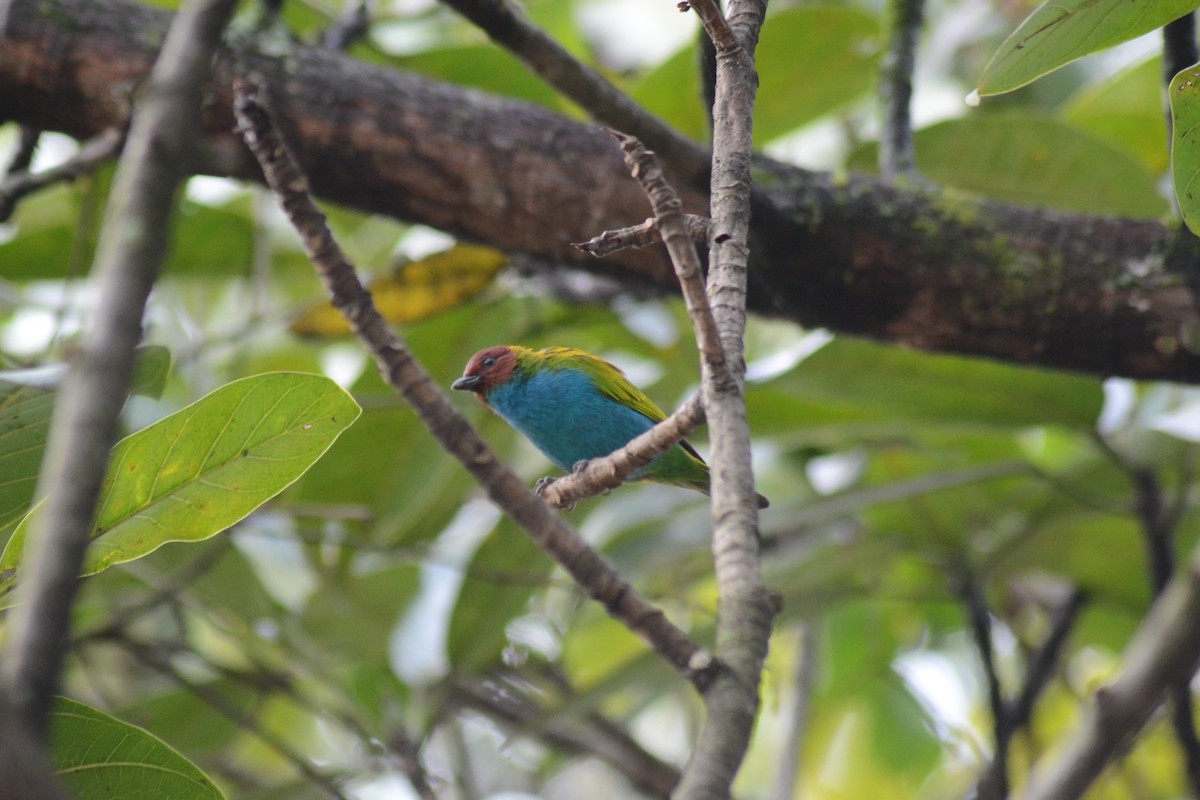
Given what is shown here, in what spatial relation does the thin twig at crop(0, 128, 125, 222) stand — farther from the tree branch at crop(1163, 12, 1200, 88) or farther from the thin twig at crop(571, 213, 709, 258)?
the tree branch at crop(1163, 12, 1200, 88)

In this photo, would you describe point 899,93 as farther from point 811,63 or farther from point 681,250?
point 681,250

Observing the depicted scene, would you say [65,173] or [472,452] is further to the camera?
[65,173]

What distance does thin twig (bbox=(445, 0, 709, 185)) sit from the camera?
242cm

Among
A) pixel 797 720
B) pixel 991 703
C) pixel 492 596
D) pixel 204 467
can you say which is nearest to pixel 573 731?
pixel 492 596

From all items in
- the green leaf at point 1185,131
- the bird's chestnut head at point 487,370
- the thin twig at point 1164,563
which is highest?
the green leaf at point 1185,131

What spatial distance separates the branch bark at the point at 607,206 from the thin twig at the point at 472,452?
1673 millimetres

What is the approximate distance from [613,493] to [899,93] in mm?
1747

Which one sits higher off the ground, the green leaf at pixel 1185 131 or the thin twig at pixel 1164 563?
the green leaf at pixel 1185 131

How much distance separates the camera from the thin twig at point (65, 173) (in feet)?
10.1

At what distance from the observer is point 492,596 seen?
3750 mm

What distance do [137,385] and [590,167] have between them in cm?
131

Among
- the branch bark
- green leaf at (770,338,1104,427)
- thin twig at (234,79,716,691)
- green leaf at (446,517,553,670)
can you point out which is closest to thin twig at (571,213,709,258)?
thin twig at (234,79,716,691)

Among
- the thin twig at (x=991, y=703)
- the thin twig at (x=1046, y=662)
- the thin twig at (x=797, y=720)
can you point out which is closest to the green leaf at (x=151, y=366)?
the thin twig at (x=991, y=703)

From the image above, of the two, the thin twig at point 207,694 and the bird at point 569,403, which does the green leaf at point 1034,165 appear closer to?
the bird at point 569,403
